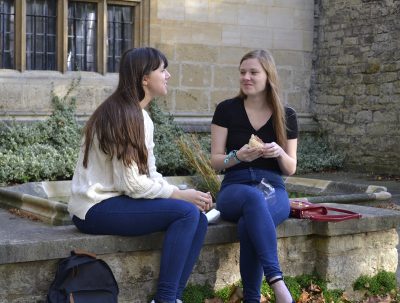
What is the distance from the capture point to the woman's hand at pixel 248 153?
4.47m

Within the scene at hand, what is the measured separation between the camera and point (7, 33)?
10422mm

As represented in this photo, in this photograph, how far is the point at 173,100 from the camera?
11.5 m

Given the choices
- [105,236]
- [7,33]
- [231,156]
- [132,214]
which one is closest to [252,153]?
[231,156]

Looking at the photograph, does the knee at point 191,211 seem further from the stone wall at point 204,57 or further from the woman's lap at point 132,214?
the stone wall at point 204,57

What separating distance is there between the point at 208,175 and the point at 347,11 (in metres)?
6.17

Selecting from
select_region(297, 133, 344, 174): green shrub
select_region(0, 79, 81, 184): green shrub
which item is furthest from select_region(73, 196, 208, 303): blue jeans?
select_region(297, 133, 344, 174): green shrub

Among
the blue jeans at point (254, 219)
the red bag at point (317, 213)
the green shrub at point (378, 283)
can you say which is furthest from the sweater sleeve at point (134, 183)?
the green shrub at point (378, 283)

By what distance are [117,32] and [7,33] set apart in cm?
163

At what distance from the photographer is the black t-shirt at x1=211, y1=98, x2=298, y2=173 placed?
472cm

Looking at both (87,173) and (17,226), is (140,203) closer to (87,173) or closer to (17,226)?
(87,173)

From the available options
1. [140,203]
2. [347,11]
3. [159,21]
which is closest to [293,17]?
[347,11]

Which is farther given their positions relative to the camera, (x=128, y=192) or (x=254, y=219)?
(x=254, y=219)

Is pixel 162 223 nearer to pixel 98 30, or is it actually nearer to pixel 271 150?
pixel 271 150

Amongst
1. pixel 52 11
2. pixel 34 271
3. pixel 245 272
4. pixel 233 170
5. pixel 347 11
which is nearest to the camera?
pixel 34 271
